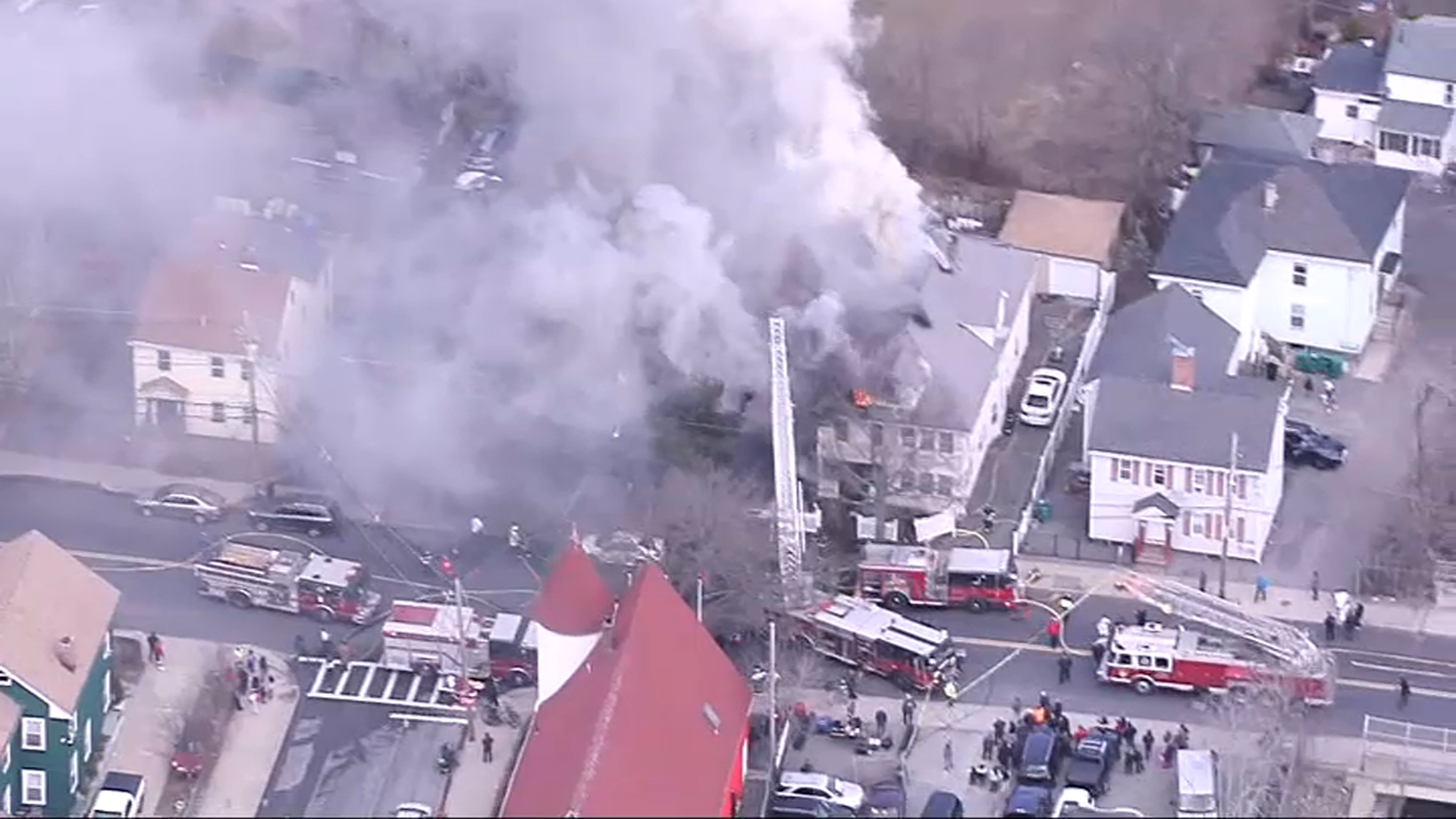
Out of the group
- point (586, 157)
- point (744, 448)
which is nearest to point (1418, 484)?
point (744, 448)

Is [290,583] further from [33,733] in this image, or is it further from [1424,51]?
[1424,51]

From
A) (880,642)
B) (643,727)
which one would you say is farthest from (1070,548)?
(643,727)

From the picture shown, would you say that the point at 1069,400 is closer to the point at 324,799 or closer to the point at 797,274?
the point at 797,274

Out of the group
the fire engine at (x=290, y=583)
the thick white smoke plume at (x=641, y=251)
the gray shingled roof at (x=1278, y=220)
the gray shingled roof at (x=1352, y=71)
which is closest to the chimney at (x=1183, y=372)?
the gray shingled roof at (x=1278, y=220)

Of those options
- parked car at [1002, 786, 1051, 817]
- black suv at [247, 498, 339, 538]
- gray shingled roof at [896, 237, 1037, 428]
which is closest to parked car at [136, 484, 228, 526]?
black suv at [247, 498, 339, 538]

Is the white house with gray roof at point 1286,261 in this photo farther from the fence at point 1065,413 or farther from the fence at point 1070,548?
Answer: the fence at point 1070,548

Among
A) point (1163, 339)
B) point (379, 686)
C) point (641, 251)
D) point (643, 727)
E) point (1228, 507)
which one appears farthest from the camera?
point (1163, 339)

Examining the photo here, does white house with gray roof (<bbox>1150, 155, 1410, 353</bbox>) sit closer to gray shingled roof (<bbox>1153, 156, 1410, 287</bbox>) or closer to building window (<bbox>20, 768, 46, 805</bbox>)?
gray shingled roof (<bbox>1153, 156, 1410, 287</bbox>)
